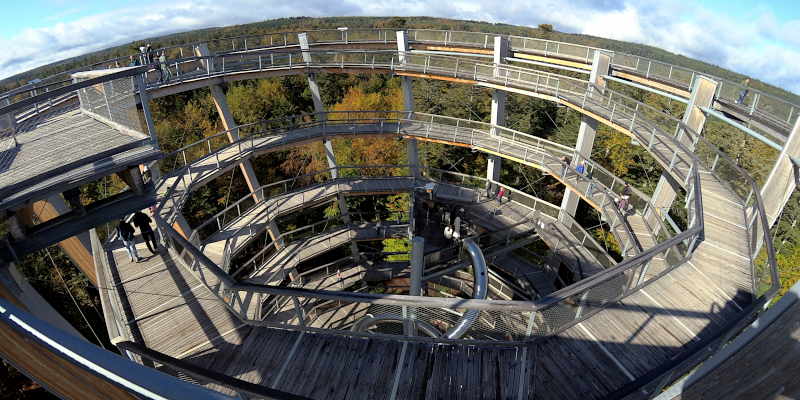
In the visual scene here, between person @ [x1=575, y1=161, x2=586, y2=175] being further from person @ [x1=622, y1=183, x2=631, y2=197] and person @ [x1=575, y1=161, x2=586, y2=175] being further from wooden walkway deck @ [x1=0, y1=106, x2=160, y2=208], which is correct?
wooden walkway deck @ [x1=0, y1=106, x2=160, y2=208]

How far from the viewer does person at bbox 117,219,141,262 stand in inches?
361

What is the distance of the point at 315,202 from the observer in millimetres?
19562

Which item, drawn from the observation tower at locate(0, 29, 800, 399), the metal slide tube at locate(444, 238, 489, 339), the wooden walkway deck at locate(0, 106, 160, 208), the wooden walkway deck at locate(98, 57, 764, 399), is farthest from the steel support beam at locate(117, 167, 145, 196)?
the metal slide tube at locate(444, 238, 489, 339)

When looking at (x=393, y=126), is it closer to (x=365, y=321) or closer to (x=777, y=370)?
(x=365, y=321)

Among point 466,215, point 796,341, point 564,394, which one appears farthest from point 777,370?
point 466,215

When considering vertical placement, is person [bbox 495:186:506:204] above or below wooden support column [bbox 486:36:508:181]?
below

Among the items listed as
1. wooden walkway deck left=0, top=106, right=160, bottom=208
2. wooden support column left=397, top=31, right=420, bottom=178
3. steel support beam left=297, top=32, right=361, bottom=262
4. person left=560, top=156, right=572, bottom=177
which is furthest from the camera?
wooden support column left=397, top=31, right=420, bottom=178

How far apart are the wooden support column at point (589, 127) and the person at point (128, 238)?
618 inches

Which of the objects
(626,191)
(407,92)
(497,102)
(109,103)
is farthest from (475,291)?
(407,92)

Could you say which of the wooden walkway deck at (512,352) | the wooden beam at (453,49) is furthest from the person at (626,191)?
the wooden beam at (453,49)

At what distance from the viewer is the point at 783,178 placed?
418 inches

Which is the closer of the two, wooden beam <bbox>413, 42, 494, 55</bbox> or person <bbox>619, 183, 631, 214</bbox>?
person <bbox>619, 183, 631, 214</bbox>

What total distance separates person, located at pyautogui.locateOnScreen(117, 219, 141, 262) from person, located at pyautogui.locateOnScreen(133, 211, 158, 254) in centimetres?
30

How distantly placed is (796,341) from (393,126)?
16948 millimetres
